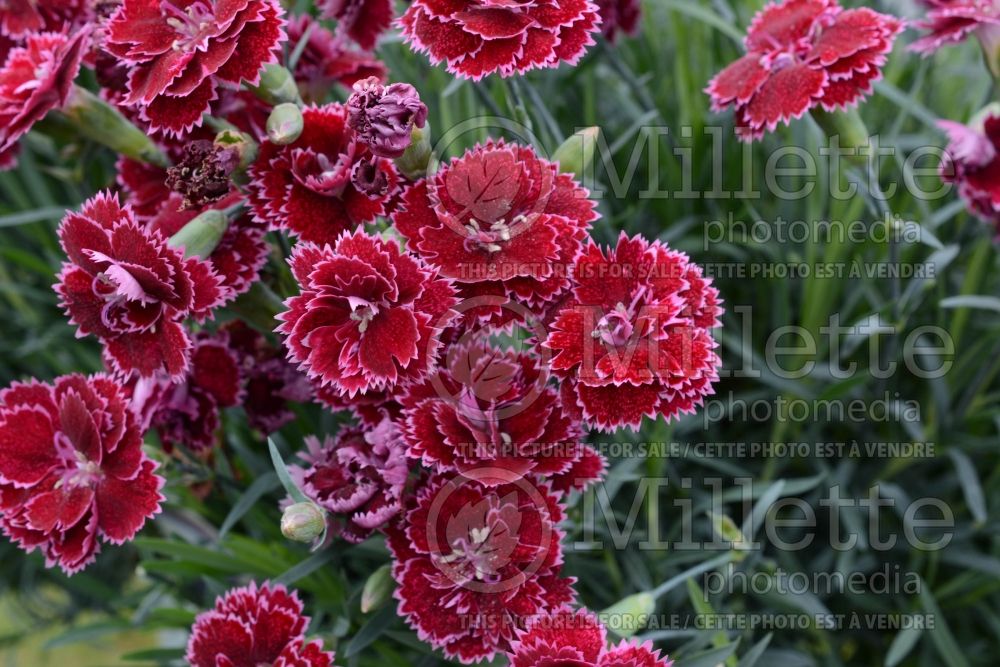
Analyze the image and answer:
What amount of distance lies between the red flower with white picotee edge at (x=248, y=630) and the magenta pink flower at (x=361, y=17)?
455 millimetres

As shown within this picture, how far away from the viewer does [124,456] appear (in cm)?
65

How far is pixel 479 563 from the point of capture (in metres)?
0.60

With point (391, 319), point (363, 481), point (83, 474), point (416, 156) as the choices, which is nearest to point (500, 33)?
point (416, 156)

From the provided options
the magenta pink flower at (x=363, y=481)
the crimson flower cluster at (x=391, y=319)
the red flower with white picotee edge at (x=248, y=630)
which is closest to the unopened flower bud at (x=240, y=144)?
the crimson flower cluster at (x=391, y=319)

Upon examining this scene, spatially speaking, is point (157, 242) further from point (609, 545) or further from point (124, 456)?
point (609, 545)

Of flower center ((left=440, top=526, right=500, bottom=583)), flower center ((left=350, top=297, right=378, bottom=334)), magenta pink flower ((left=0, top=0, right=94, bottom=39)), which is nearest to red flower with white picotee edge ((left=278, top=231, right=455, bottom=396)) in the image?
flower center ((left=350, top=297, right=378, bottom=334))

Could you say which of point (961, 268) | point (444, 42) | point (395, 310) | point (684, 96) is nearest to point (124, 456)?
point (395, 310)

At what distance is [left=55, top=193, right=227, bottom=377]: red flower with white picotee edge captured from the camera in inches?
23.9

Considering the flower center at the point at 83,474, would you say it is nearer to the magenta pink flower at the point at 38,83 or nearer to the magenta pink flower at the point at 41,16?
the magenta pink flower at the point at 38,83

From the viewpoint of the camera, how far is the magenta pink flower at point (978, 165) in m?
0.81

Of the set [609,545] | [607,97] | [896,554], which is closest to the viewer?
[609,545]

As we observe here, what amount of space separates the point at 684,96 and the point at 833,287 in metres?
0.26

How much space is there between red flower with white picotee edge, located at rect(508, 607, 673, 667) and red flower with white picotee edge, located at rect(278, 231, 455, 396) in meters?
0.18

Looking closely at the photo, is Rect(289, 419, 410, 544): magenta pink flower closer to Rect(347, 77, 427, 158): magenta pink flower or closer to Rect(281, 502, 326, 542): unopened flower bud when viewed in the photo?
Rect(281, 502, 326, 542): unopened flower bud
